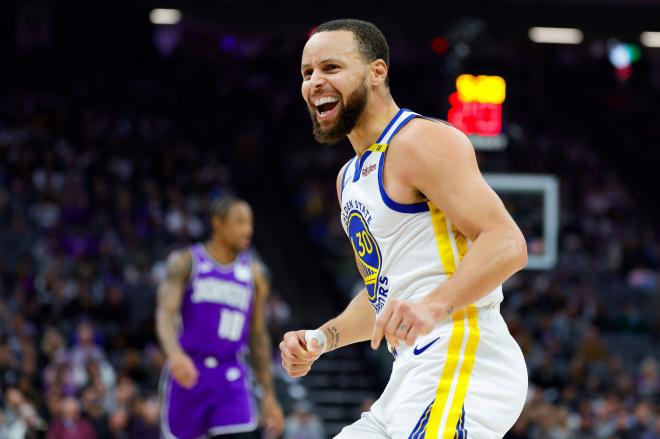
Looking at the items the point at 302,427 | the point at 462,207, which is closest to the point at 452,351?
A: the point at 462,207

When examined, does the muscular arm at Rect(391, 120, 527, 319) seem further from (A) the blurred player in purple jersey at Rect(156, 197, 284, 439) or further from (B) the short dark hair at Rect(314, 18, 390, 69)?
(A) the blurred player in purple jersey at Rect(156, 197, 284, 439)

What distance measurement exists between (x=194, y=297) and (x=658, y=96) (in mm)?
21739

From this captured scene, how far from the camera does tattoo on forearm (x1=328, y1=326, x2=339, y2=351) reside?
4246mm

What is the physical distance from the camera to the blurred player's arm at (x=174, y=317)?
7.42 m

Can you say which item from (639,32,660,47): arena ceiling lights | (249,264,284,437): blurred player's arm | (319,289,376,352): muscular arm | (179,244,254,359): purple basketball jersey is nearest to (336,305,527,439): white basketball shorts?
(319,289,376,352): muscular arm

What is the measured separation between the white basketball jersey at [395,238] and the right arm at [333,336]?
256mm

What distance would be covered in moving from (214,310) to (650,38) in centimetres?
1439

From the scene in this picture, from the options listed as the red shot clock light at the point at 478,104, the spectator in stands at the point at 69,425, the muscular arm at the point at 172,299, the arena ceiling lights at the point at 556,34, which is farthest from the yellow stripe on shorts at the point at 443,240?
the arena ceiling lights at the point at 556,34

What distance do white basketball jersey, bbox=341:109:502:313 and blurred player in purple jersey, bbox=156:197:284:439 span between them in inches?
145

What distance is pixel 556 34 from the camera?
20.0 meters

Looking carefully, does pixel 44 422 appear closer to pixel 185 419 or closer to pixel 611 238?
pixel 185 419

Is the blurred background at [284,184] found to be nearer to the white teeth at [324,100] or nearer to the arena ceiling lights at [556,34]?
the arena ceiling lights at [556,34]

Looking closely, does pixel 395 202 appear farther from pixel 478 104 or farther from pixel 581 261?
pixel 581 261

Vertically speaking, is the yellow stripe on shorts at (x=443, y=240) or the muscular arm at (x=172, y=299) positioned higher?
the yellow stripe on shorts at (x=443, y=240)
